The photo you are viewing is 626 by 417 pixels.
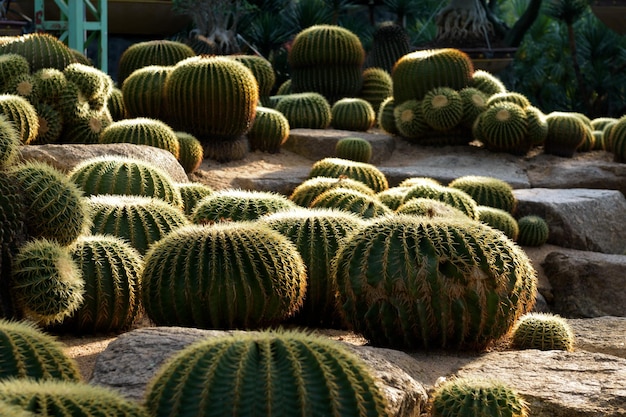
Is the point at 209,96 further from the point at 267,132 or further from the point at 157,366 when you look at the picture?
the point at 157,366

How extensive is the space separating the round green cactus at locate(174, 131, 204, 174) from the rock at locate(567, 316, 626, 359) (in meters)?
3.98

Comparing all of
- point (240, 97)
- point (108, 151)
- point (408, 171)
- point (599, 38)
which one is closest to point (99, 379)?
point (108, 151)

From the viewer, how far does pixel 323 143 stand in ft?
36.3

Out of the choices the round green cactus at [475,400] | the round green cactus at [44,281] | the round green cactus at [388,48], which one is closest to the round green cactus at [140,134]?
the round green cactus at [44,281]

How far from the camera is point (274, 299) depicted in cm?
452

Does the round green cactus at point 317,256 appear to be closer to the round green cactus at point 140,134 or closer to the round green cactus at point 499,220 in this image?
the round green cactus at point 499,220

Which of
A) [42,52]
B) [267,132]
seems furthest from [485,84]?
→ [42,52]

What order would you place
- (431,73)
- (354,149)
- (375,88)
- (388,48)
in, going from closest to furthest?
1. (354,149)
2. (431,73)
3. (375,88)
4. (388,48)

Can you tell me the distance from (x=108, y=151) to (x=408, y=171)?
3.79 metres

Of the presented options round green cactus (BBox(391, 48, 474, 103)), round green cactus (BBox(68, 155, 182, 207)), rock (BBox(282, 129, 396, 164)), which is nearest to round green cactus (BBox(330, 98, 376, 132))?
rock (BBox(282, 129, 396, 164))

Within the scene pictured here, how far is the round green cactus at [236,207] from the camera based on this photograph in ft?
18.4

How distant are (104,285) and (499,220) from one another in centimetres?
422

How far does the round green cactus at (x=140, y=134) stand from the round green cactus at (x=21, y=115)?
80cm

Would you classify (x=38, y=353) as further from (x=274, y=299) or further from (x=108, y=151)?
(x=108, y=151)
